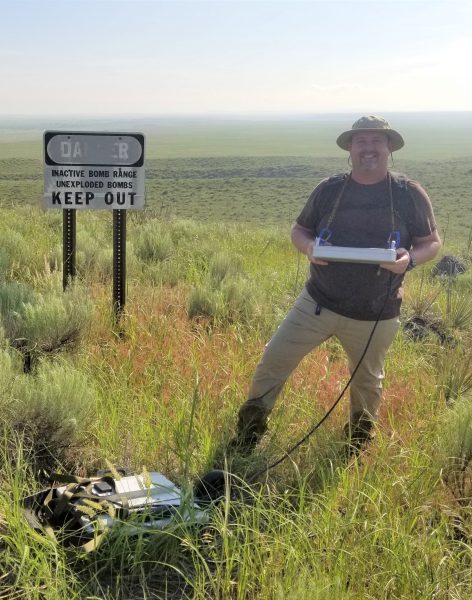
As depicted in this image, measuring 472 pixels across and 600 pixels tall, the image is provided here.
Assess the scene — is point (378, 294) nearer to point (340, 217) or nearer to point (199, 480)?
point (340, 217)

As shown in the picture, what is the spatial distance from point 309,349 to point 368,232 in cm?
75

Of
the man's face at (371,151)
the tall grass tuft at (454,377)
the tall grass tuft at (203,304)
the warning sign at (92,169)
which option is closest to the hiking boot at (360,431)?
the tall grass tuft at (454,377)

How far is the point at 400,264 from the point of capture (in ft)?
10.9

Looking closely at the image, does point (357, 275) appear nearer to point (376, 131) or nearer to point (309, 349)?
point (309, 349)

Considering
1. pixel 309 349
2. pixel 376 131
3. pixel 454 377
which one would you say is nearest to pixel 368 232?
pixel 376 131

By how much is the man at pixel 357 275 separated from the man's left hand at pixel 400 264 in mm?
12

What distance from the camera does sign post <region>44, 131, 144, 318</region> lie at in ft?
17.2

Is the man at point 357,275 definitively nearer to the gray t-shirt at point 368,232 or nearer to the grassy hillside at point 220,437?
the gray t-shirt at point 368,232

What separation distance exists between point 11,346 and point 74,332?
49 centimetres

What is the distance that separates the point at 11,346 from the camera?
14.3 feet

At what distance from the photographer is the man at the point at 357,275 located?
3557 millimetres

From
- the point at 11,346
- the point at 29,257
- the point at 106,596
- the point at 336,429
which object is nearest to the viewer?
the point at 106,596

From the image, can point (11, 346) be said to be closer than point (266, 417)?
No

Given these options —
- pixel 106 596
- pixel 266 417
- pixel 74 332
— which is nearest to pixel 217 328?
pixel 74 332
